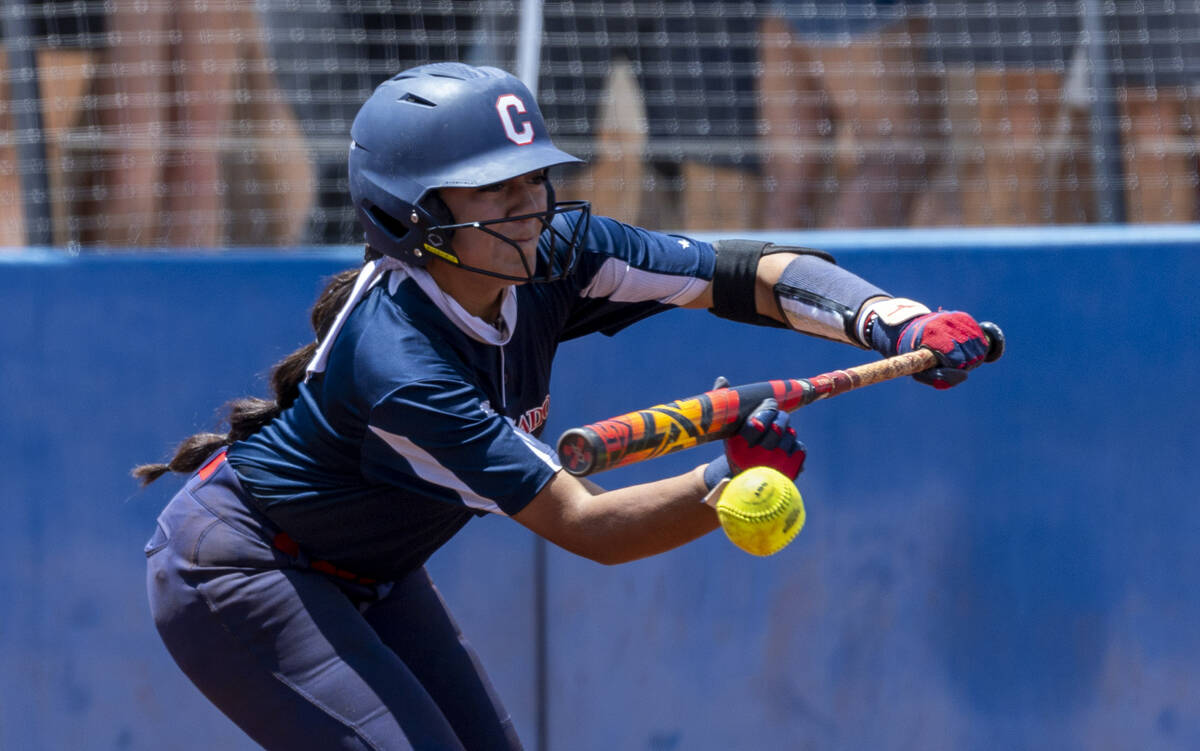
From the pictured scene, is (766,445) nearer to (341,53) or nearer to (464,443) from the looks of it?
(464,443)

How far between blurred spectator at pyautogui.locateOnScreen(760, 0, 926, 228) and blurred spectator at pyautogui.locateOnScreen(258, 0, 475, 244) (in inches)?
39.1

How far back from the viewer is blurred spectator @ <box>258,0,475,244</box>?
4152 millimetres

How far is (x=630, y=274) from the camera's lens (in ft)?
9.38

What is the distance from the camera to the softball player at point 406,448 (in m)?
2.30

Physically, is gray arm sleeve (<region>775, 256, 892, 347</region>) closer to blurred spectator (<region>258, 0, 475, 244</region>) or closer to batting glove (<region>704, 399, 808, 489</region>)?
batting glove (<region>704, 399, 808, 489</region>)

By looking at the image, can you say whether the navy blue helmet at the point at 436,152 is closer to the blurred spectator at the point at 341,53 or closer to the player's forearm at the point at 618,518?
the player's forearm at the point at 618,518

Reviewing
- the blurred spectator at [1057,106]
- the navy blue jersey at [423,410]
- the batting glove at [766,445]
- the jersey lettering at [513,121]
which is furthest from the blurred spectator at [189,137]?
the batting glove at [766,445]

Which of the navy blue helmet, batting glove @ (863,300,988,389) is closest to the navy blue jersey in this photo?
the navy blue helmet

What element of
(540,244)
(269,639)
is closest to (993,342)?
(540,244)

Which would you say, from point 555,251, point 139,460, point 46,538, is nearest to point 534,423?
point 555,251

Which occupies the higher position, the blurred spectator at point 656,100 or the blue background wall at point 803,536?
the blurred spectator at point 656,100

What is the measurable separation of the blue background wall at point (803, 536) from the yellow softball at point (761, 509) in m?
1.67

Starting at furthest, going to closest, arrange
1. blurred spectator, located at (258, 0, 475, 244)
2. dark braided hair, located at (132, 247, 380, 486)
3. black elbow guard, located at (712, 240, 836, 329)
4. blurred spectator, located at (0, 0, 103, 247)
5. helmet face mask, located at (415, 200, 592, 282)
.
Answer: blurred spectator, located at (258, 0, 475, 244) < blurred spectator, located at (0, 0, 103, 247) < black elbow guard, located at (712, 240, 836, 329) < dark braided hair, located at (132, 247, 380, 486) < helmet face mask, located at (415, 200, 592, 282)

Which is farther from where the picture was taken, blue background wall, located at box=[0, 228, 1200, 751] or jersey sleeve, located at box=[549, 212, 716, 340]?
blue background wall, located at box=[0, 228, 1200, 751]
